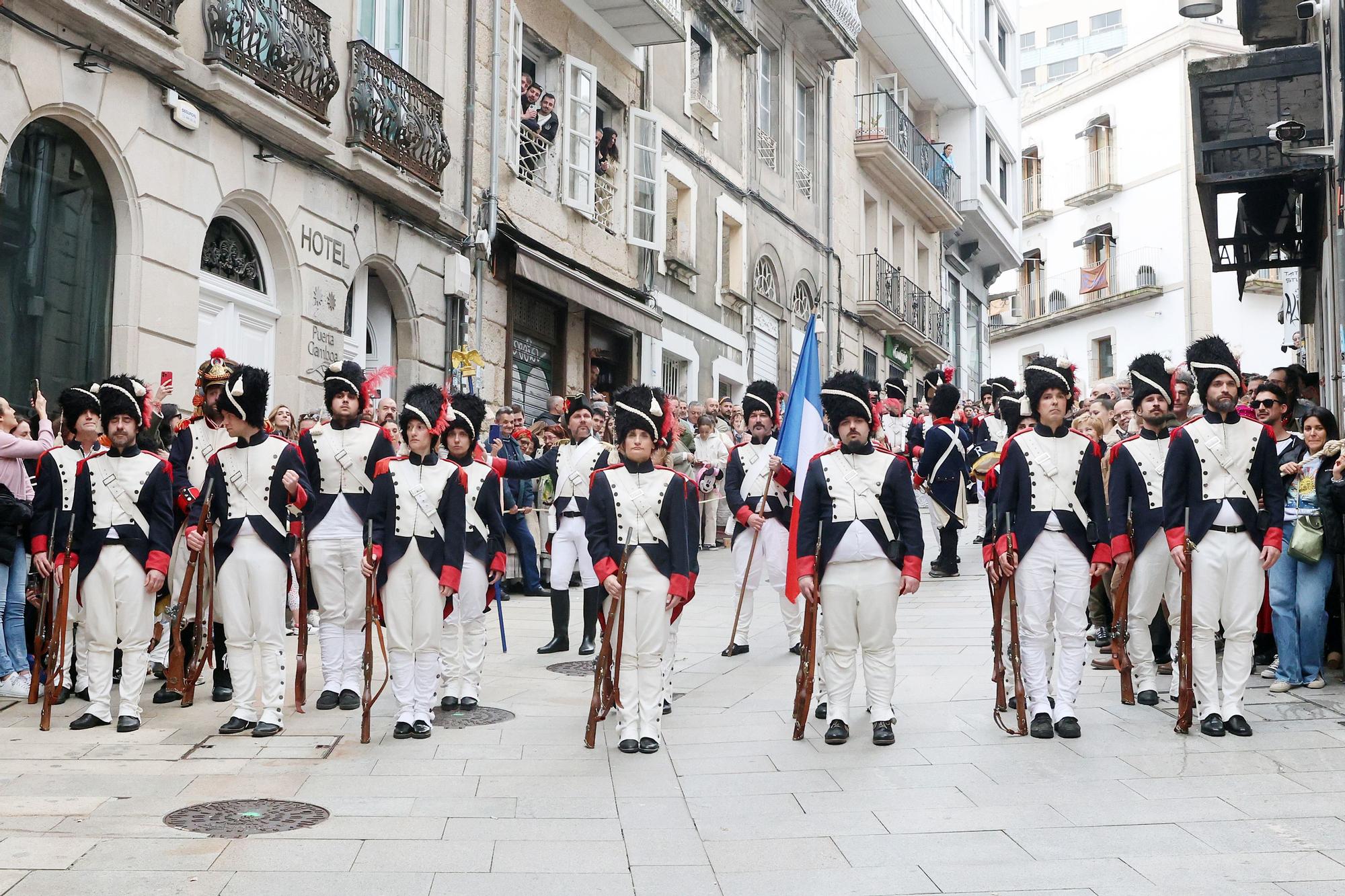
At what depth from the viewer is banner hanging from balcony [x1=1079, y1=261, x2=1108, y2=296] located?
155ft

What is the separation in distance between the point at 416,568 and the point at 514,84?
1149cm

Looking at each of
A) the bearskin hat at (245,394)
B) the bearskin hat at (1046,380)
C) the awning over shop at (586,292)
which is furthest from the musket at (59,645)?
the awning over shop at (586,292)

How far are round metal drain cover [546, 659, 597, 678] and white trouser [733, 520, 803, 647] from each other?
116cm

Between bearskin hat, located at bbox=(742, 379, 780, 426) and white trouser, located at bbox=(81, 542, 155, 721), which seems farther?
bearskin hat, located at bbox=(742, 379, 780, 426)

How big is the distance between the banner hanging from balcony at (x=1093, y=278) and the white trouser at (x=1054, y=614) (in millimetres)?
41297

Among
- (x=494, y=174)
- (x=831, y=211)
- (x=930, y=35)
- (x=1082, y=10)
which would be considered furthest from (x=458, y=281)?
(x=1082, y=10)

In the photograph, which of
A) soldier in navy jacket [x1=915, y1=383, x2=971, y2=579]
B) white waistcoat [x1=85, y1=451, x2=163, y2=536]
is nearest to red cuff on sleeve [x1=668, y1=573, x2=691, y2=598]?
white waistcoat [x1=85, y1=451, x2=163, y2=536]

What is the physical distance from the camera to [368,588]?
825cm

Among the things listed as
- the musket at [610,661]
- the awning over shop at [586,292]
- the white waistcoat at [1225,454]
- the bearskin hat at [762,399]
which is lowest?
the musket at [610,661]

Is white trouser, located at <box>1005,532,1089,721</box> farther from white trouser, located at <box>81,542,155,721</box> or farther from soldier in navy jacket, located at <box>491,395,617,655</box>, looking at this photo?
white trouser, located at <box>81,542,155,721</box>

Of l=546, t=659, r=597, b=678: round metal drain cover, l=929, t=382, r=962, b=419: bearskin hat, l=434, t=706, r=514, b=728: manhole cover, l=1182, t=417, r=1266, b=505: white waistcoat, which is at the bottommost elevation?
l=434, t=706, r=514, b=728: manhole cover

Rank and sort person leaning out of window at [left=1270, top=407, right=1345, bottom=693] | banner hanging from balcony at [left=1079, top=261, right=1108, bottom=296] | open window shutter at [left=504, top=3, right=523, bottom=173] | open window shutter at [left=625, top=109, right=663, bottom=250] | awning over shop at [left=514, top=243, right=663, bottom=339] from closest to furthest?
person leaning out of window at [left=1270, top=407, right=1345, bottom=693] → awning over shop at [left=514, top=243, right=663, bottom=339] → open window shutter at [left=504, top=3, right=523, bottom=173] → open window shutter at [left=625, top=109, right=663, bottom=250] → banner hanging from balcony at [left=1079, top=261, right=1108, bottom=296]

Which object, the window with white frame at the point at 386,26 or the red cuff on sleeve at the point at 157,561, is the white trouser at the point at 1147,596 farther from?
the window with white frame at the point at 386,26

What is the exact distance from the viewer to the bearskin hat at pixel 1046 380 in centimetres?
837
